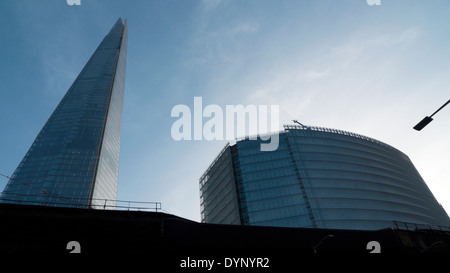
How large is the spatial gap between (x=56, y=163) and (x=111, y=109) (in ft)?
165

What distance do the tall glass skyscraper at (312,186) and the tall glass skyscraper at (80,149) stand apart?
51.5 metres

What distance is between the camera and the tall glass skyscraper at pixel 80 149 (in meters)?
120

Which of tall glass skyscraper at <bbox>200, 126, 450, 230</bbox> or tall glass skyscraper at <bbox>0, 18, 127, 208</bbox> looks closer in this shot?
tall glass skyscraper at <bbox>200, 126, 450, 230</bbox>

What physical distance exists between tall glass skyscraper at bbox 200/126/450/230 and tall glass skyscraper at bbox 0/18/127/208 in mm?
51513

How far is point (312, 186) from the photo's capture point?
74.6m

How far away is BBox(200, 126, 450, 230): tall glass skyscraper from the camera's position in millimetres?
71375

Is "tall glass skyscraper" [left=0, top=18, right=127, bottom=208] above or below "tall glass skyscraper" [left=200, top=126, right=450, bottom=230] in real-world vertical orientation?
above

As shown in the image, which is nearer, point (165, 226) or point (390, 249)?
point (165, 226)

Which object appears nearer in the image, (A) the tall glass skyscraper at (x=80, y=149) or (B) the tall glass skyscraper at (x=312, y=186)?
(B) the tall glass skyscraper at (x=312, y=186)

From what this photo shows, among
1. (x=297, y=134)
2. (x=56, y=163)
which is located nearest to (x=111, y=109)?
(x=56, y=163)

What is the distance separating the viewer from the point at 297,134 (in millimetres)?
85562

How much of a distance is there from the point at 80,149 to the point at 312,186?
4295 inches

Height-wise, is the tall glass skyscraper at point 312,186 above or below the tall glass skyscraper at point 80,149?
below
